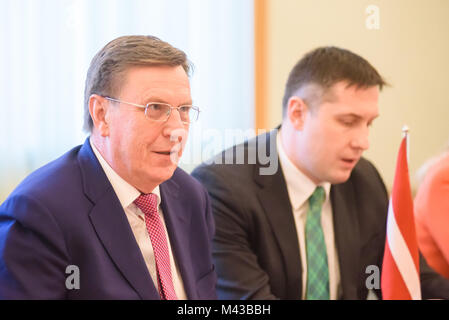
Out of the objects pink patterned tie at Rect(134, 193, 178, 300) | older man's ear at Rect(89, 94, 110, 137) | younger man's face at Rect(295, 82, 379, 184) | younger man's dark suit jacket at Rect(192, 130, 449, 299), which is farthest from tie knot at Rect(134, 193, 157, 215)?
younger man's face at Rect(295, 82, 379, 184)

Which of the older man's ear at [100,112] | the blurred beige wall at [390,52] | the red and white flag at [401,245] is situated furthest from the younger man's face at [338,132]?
the blurred beige wall at [390,52]

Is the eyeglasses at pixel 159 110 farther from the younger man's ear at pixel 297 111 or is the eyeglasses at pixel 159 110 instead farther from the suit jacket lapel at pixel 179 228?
the younger man's ear at pixel 297 111

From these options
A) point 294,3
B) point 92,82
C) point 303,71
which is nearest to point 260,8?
point 294,3

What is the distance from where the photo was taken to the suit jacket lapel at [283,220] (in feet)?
5.26

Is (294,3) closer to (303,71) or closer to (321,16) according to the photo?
(321,16)

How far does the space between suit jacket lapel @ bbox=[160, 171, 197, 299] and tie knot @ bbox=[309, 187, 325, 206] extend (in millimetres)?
463

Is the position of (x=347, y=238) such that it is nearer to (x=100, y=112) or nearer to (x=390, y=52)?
(x=100, y=112)

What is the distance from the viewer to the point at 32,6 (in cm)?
212

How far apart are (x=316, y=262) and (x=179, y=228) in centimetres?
49

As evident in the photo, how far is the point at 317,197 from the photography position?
1.74 meters

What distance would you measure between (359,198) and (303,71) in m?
0.48

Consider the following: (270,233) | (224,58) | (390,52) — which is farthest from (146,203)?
(390,52)

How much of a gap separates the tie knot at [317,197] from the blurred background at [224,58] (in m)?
0.75
